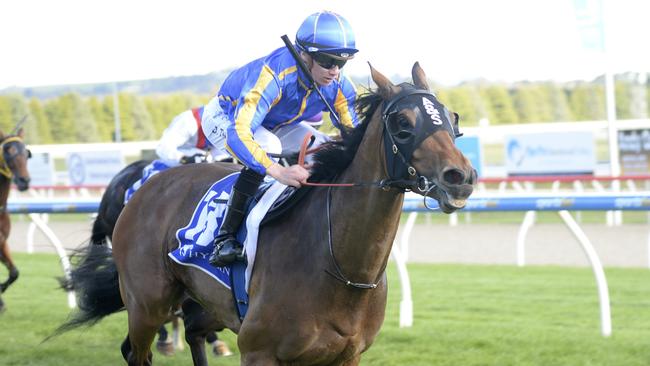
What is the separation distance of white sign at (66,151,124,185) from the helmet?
54.6 ft

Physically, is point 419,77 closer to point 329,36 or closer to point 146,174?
point 329,36

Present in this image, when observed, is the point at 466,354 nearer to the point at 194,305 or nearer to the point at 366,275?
the point at 194,305

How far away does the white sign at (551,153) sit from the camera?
17000 mm

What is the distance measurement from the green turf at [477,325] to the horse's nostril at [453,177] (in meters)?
2.52

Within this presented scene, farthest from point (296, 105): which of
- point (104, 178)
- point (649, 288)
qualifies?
point (104, 178)

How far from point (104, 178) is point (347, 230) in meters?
17.5

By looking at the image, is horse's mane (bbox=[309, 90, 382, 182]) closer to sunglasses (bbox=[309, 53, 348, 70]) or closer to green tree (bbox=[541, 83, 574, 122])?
sunglasses (bbox=[309, 53, 348, 70])

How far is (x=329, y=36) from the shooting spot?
3.67 metres

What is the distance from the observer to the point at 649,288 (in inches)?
324

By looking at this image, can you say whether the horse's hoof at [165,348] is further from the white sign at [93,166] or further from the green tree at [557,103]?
the green tree at [557,103]

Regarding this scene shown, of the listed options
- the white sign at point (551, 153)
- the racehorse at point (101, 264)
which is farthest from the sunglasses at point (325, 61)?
the white sign at point (551, 153)

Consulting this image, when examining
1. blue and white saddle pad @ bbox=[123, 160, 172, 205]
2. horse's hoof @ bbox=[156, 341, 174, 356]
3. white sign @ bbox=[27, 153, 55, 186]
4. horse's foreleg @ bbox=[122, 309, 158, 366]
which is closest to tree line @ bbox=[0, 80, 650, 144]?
white sign @ bbox=[27, 153, 55, 186]

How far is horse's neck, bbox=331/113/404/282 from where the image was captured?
342 centimetres

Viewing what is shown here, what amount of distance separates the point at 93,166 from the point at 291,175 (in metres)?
17.6
